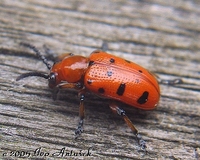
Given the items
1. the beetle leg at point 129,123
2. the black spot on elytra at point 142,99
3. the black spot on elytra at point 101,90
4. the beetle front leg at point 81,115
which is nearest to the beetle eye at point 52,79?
the beetle front leg at point 81,115

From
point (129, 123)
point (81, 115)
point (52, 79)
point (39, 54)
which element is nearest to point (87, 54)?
point (39, 54)

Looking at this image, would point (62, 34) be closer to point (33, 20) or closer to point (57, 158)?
point (33, 20)

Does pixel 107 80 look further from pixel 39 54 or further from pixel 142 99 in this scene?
pixel 39 54

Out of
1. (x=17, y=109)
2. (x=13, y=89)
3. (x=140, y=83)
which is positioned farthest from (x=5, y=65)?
(x=140, y=83)

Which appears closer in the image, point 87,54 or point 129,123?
point 129,123

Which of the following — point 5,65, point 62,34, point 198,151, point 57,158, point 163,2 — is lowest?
point 57,158

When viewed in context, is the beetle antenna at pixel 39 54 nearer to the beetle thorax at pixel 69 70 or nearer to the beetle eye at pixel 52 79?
the beetle thorax at pixel 69 70
